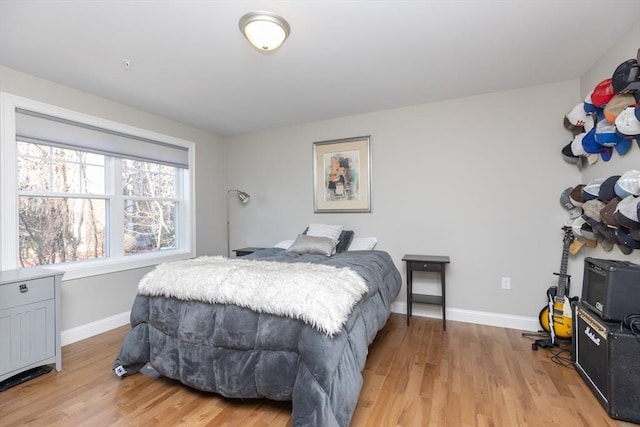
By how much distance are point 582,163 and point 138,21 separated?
11.8 ft

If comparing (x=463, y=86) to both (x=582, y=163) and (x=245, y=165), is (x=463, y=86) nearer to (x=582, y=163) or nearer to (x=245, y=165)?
(x=582, y=163)

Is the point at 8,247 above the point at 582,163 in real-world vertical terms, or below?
below

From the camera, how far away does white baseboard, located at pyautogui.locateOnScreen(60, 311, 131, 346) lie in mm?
2676

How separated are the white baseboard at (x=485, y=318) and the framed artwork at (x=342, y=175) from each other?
1.31 m

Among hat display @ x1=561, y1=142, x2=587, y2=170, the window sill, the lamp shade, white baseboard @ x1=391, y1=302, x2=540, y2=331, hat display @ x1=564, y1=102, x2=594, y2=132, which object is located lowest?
white baseboard @ x1=391, y1=302, x2=540, y2=331

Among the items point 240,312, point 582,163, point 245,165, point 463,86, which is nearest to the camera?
point 240,312

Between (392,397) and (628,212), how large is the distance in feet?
5.59

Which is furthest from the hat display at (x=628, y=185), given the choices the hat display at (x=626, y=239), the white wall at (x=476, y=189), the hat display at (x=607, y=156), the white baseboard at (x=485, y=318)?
the white baseboard at (x=485, y=318)

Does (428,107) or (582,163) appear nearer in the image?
(582,163)

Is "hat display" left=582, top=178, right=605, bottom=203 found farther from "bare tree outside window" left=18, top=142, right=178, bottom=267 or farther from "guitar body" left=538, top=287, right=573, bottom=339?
"bare tree outside window" left=18, top=142, right=178, bottom=267

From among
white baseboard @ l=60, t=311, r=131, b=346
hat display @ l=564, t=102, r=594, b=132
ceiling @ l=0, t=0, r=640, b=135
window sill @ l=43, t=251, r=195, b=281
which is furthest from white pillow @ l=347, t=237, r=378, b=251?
white baseboard @ l=60, t=311, r=131, b=346

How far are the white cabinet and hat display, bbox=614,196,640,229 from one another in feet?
12.1

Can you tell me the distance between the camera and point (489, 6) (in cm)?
173

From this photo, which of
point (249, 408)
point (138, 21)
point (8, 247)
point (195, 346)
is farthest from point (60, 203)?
point (249, 408)
